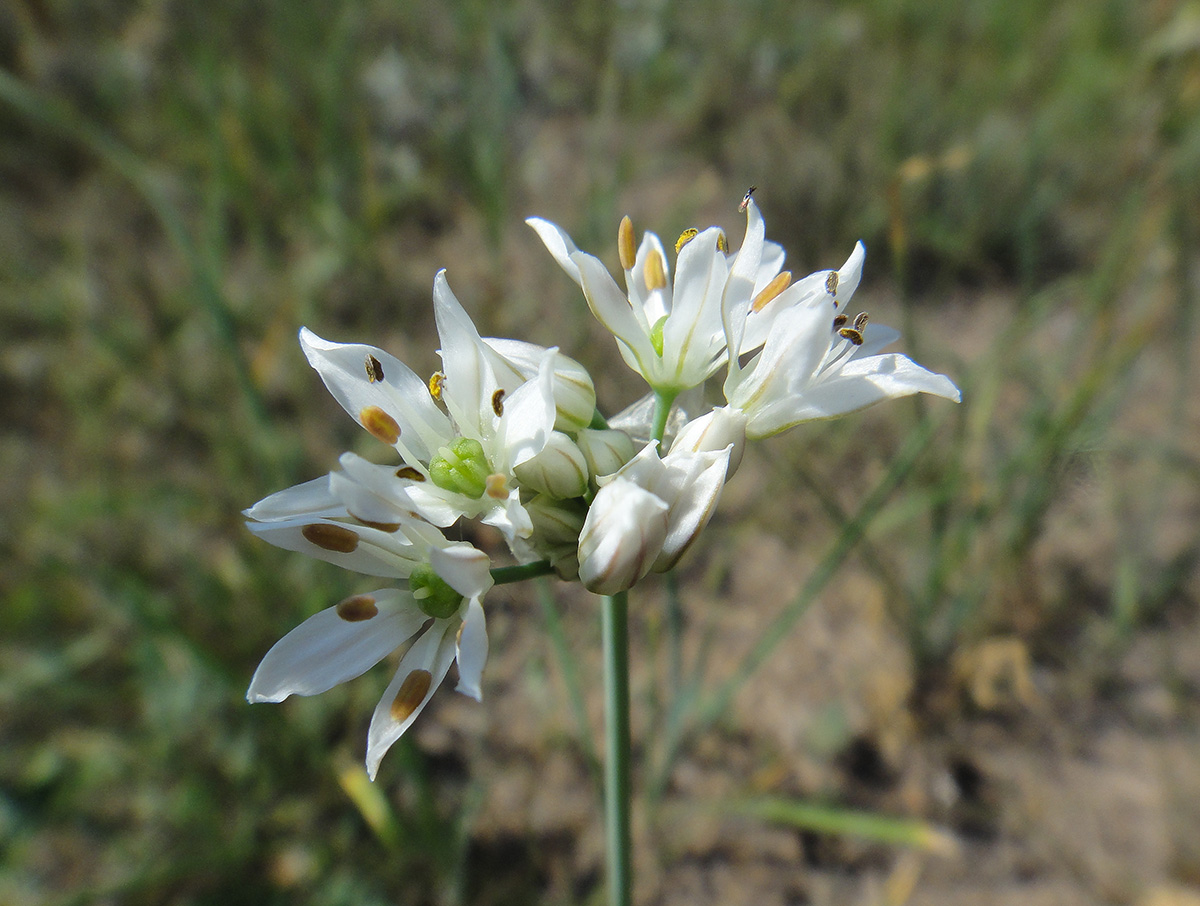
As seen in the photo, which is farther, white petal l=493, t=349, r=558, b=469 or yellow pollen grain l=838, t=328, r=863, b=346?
yellow pollen grain l=838, t=328, r=863, b=346

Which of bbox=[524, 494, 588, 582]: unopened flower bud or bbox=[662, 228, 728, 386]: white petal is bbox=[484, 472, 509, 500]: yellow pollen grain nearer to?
bbox=[524, 494, 588, 582]: unopened flower bud

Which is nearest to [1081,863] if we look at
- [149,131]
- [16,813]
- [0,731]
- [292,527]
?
[292,527]

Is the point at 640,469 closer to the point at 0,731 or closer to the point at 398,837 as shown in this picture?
the point at 398,837

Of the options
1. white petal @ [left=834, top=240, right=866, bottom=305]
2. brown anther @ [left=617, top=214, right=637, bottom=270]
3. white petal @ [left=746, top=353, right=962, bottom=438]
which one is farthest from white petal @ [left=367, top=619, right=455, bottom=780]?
white petal @ [left=834, top=240, right=866, bottom=305]

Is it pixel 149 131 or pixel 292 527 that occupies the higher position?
pixel 149 131

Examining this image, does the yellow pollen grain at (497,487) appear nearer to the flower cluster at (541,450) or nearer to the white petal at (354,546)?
the flower cluster at (541,450)

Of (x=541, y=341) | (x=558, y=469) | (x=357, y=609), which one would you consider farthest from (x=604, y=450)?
(x=541, y=341)

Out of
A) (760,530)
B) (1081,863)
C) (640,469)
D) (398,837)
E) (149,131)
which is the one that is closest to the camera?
(640,469)
